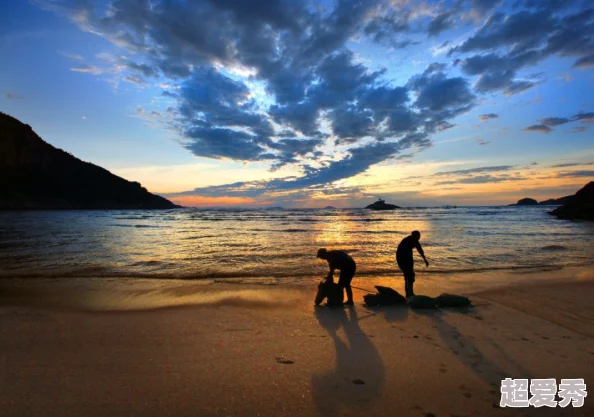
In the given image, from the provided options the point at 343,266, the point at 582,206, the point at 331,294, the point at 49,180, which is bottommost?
the point at 331,294

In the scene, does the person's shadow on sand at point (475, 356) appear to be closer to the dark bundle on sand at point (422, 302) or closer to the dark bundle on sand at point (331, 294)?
the dark bundle on sand at point (422, 302)

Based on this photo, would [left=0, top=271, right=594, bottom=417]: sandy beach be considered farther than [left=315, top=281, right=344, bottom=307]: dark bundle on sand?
No

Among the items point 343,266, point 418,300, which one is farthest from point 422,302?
point 343,266

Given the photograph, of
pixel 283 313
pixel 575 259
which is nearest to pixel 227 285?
pixel 283 313

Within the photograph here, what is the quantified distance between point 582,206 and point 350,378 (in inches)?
2144

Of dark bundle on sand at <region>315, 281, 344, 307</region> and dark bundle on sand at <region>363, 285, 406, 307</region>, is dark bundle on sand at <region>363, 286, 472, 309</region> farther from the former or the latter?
dark bundle on sand at <region>315, 281, 344, 307</region>

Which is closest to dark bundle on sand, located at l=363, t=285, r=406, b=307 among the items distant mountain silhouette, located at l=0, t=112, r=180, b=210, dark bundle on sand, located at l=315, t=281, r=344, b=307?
dark bundle on sand, located at l=315, t=281, r=344, b=307

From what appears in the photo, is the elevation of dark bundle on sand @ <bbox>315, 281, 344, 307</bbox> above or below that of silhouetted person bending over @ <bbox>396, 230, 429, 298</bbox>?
below

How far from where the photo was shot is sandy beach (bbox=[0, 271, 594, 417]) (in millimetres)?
3680

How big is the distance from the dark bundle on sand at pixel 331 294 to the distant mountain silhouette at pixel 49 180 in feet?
298

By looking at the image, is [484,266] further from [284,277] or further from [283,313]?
[283,313]

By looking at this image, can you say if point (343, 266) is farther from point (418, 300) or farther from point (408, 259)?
point (408, 259)

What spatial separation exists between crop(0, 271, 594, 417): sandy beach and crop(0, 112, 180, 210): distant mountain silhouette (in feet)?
293

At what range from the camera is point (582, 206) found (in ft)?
142
